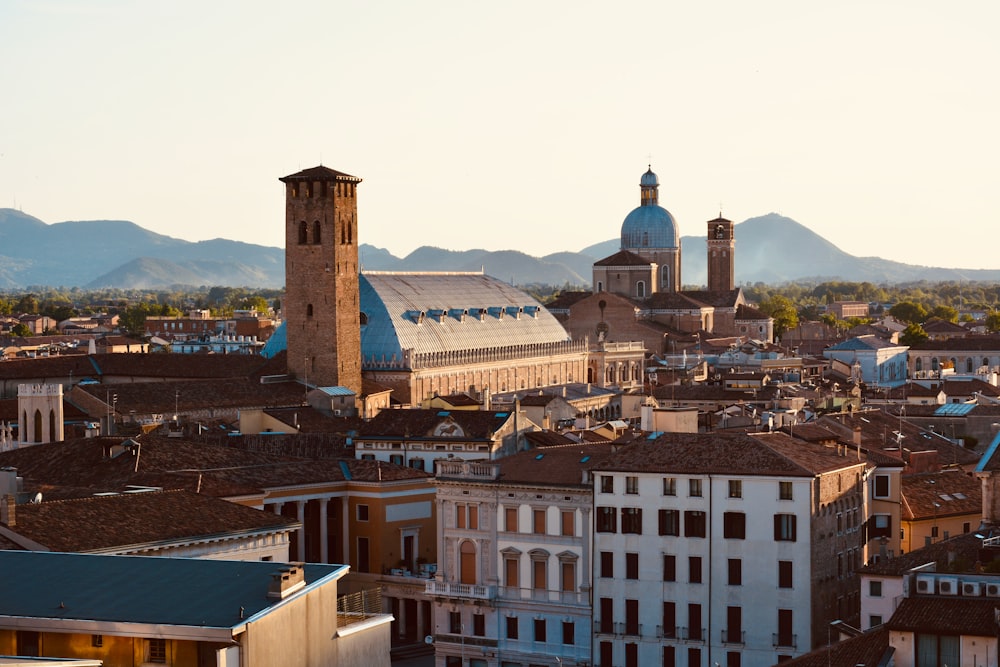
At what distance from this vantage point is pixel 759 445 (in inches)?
1939

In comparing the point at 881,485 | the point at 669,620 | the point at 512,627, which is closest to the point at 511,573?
the point at 512,627

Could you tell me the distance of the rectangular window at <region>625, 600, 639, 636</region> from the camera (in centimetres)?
4884

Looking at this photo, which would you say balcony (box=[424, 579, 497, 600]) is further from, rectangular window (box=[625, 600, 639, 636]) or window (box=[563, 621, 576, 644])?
rectangular window (box=[625, 600, 639, 636])

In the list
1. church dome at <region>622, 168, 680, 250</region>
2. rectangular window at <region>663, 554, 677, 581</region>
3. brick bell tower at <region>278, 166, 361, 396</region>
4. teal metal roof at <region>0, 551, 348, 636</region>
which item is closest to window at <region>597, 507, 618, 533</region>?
rectangular window at <region>663, 554, 677, 581</region>

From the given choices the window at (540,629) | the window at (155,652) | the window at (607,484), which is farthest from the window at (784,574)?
the window at (155,652)

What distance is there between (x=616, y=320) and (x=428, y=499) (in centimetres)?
8731

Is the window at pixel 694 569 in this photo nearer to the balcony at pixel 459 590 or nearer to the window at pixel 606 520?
the window at pixel 606 520

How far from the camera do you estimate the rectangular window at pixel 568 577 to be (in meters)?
50.3

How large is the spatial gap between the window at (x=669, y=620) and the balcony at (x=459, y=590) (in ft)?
16.5

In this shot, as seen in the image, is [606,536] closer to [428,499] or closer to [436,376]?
[428,499]

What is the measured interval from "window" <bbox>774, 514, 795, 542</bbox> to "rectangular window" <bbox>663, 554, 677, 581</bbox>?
256cm

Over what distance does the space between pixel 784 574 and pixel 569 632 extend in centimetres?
573

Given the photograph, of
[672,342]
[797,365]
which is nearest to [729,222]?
[672,342]

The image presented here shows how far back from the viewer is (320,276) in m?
89.6
